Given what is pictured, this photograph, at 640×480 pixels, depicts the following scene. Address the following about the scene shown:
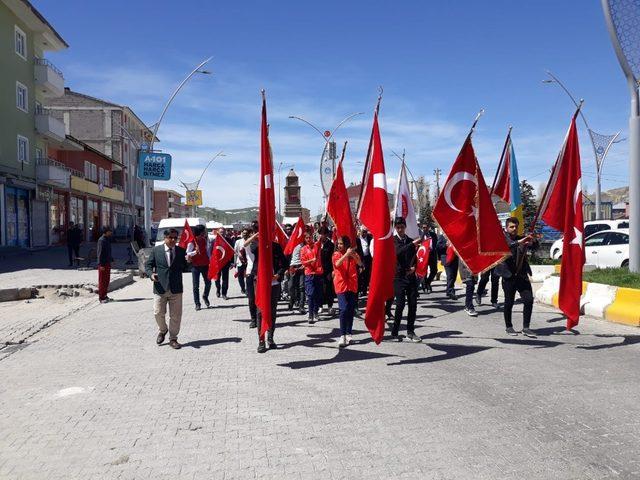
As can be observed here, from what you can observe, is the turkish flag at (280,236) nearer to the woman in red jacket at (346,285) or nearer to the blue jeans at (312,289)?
the blue jeans at (312,289)

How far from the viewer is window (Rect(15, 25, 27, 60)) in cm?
3241

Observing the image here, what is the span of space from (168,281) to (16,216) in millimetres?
27396

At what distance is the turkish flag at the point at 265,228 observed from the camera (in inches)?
310

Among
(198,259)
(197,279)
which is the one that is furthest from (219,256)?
(197,279)

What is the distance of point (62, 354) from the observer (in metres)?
8.44

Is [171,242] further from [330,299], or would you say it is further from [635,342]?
[635,342]

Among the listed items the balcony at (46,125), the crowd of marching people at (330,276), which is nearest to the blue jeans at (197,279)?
the crowd of marching people at (330,276)

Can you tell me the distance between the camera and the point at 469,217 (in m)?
8.42

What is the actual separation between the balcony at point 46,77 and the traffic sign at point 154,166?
1651cm

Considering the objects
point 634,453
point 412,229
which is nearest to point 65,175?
point 412,229

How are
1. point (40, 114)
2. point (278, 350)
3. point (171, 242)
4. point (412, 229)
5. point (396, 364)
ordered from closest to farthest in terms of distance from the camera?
point (396, 364), point (278, 350), point (171, 242), point (412, 229), point (40, 114)

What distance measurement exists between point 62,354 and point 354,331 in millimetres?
4550

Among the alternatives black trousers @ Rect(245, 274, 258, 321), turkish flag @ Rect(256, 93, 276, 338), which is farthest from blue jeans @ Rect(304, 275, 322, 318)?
turkish flag @ Rect(256, 93, 276, 338)

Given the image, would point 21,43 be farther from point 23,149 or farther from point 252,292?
point 252,292
